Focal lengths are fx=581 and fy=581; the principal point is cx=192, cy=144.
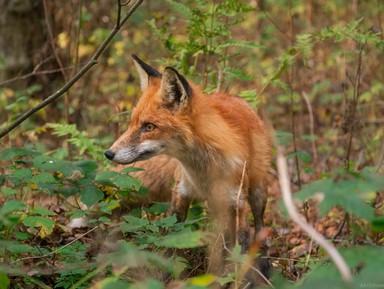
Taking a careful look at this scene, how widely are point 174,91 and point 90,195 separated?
4.26ft

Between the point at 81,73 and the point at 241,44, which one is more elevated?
the point at 241,44

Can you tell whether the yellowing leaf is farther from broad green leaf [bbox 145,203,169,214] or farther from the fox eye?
broad green leaf [bbox 145,203,169,214]

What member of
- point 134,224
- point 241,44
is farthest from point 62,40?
point 134,224

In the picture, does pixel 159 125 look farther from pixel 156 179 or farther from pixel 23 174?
pixel 23 174

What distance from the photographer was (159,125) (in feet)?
17.7

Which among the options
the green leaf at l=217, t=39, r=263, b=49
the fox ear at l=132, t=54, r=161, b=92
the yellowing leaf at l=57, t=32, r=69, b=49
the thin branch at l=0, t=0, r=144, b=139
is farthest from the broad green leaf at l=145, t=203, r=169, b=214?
the yellowing leaf at l=57, t=32, r=69, b=49

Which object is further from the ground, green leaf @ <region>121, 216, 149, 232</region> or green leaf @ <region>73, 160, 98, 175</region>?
green leaf @ <region>73, 160, 98, 175</region>

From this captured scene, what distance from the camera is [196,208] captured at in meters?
6.02

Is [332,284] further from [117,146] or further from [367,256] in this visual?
[117,146]

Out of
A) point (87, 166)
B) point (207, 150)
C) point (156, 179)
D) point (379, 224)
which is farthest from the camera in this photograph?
point (156, 179)

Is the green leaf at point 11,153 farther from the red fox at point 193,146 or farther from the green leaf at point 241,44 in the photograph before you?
the green leaf at point 241,44

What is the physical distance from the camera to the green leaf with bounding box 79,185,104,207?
15.4ft

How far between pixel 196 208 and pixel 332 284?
3.73 metres

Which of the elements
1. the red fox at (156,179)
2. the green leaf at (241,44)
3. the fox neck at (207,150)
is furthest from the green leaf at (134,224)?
the green leaf at (241,44)
